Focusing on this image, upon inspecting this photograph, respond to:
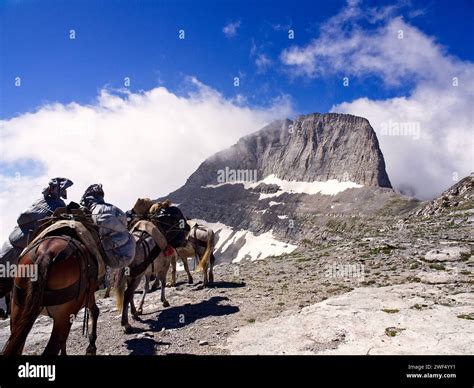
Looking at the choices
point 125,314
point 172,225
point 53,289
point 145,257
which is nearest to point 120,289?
point 125,314

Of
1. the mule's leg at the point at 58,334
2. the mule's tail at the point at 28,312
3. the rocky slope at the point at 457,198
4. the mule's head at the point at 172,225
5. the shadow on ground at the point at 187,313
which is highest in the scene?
the rocky slope at the point at 457,198

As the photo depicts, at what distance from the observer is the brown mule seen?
244 inches

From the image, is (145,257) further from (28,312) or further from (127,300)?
(28,312)

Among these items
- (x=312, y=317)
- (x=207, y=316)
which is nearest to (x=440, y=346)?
(x=312, y=317)

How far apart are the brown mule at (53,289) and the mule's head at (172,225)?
624 centimetres

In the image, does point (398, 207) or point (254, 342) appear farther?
point (398, 207)

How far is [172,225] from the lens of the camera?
1403 cm

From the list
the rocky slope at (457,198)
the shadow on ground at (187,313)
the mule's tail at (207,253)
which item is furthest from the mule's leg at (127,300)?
the rocky slope at (457,198)

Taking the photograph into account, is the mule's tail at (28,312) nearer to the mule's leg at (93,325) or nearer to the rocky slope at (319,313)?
the mule's leg at (93,325)

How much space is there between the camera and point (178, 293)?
16.5m

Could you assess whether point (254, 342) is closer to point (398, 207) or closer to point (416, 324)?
point (416, 324)

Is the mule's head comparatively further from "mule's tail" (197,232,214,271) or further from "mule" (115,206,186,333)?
"mule's tail" (197,232,214,271)

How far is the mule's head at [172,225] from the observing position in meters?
13.9
